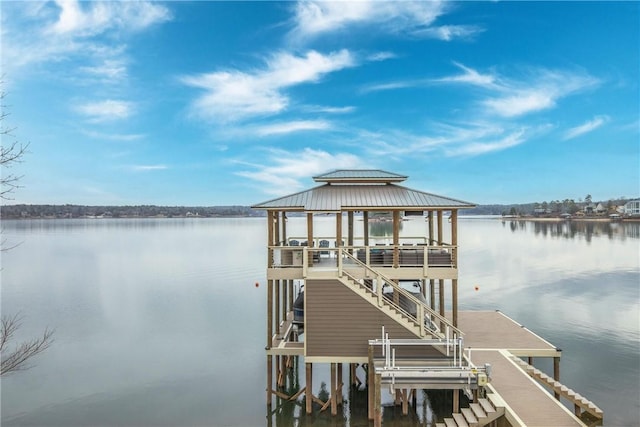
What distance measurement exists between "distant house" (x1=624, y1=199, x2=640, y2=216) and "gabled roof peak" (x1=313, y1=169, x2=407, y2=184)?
146212mm

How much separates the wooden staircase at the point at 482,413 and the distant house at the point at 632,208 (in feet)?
490

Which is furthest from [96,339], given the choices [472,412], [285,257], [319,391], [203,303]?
[472,412]

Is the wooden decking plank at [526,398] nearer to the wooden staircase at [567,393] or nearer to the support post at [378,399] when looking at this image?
the wooden staircase at [567,393]

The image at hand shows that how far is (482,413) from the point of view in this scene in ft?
29.3

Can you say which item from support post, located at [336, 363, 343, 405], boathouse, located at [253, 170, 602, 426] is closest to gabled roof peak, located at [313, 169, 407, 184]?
boathouse, located at [253, 170, 602, 426]

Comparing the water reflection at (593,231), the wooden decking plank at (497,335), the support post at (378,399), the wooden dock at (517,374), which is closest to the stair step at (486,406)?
the wooden dock at (517,374)

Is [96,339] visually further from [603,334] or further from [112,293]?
[603,334]

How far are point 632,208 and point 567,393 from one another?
154222 mm

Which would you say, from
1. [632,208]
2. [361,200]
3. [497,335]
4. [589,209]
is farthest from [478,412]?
[589,209]

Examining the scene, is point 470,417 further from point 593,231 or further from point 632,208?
point 632,208

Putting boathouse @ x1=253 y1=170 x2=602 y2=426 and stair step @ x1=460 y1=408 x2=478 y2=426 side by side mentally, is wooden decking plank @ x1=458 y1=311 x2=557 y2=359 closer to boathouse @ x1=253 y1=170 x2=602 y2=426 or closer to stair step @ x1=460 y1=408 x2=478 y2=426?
boathouse @ x1=253 y1=170 x2=602 y2=426

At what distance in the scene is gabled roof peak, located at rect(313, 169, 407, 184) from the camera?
13969 mm

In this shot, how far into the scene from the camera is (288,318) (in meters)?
17.9

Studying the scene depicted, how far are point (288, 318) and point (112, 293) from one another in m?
21.4
